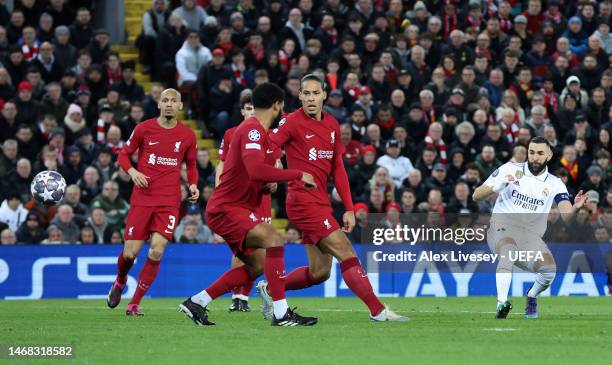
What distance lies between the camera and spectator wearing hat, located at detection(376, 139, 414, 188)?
2414cm

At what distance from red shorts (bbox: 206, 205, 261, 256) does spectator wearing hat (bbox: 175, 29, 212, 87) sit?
40.5 ft

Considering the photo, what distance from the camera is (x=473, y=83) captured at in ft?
86.3

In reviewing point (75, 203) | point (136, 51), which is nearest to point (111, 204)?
point (75, 203)

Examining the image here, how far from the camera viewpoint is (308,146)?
1381cm

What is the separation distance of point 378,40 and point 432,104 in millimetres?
2004

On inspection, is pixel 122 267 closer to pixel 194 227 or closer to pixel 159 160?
pixel 159 160

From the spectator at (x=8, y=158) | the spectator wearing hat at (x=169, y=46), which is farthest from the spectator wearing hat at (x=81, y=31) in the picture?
the spectator at (x=8, y=158)

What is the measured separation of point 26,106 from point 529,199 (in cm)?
1100

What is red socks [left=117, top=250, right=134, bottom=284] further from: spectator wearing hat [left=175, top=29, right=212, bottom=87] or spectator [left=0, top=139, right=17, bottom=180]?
spectator wearing hat [left=175, top=29, right=212, bottom=87]

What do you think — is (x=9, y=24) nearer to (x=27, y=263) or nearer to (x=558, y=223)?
(x=27, y=263)

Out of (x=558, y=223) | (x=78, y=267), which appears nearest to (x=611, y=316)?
(x=558, y=223)

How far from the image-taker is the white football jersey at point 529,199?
49.1 ft

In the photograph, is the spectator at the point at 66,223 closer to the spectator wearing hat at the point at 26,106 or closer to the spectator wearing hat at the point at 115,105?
the spectator wearing hat at the point at 26,106

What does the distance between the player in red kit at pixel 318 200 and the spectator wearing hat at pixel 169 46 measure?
40.1ft
